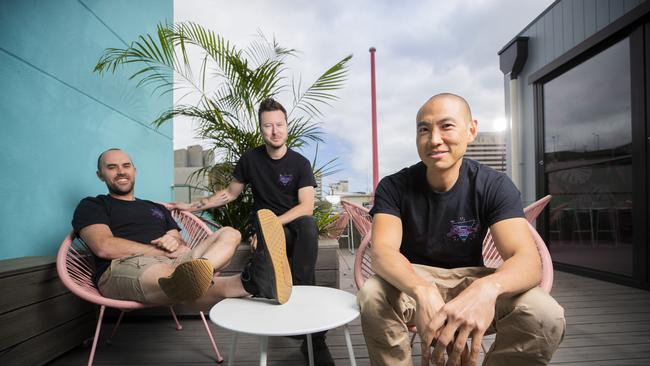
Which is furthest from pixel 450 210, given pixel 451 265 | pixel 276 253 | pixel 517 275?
pixel 276 253

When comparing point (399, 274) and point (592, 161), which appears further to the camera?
point (592, 161)

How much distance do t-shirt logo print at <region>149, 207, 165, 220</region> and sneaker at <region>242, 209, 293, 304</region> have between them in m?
1.03

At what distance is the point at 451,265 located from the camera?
4.50 feet

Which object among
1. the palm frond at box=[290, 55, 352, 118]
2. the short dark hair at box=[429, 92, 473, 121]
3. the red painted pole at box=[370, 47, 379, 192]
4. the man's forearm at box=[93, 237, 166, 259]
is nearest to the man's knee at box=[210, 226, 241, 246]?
the man's forearm at box=[93, 237, 166, 259]

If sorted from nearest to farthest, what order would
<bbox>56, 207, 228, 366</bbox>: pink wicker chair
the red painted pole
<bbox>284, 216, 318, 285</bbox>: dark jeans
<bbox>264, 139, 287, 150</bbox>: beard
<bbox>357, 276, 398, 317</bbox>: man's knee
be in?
<bbox>357, 276, 398, 317</bbox>: man's knee → <bbox>56, 207, 228, 366</bbox>: pink wicker chair → <bbox>284, 216, 318, 285</bbox>: dark jeans → <bbox>264, 139, 287, 150</bbox>: beard → the red painted pole

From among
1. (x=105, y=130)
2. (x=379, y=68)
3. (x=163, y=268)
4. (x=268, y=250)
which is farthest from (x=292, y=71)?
(x=379, y=68)

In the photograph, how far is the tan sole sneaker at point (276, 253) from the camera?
1.21 meters

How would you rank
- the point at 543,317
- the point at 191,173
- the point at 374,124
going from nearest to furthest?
the point at 543,317, the point at 191,173, the point at 374,124

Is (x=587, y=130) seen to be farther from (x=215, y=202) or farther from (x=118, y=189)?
(x=118, y=189)

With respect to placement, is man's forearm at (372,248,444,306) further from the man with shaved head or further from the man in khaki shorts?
the man in khaki shorts

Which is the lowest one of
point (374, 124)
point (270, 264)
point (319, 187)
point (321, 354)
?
point (321, 354)

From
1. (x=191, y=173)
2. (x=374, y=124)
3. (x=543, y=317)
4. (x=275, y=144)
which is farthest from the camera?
(x=374, y=124)

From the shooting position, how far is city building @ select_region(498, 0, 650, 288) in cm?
331

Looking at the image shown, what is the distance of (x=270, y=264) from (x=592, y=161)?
4.22 meters
